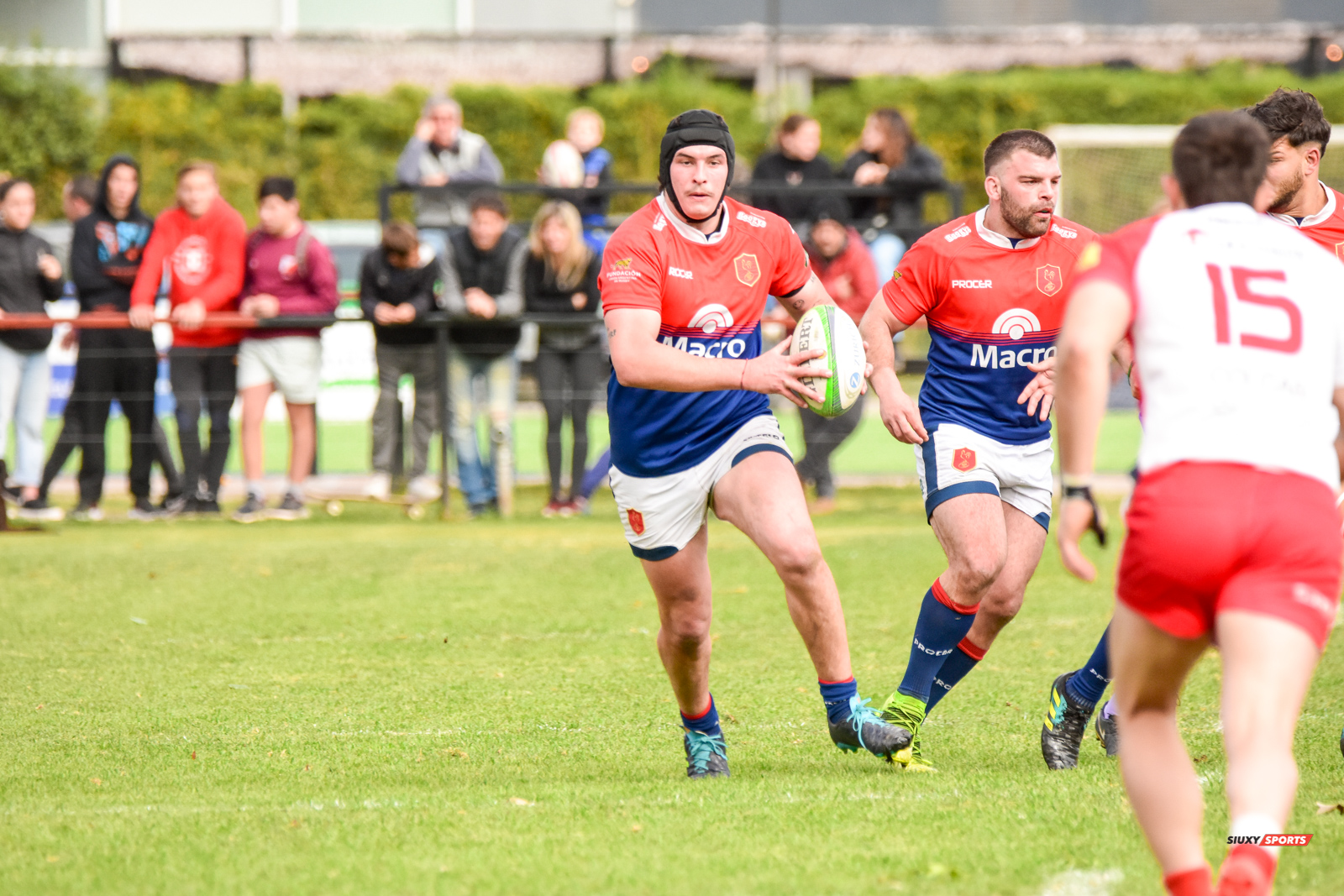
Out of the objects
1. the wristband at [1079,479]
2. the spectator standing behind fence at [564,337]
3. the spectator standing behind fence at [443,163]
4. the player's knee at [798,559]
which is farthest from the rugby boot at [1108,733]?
the spectator standing behind fence at [443,163]

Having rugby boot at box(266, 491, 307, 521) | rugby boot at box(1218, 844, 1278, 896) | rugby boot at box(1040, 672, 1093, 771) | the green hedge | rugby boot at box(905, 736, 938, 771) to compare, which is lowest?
rugby boot at box(266, 491, 307, 521)

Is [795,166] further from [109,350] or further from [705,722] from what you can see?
[705,722]

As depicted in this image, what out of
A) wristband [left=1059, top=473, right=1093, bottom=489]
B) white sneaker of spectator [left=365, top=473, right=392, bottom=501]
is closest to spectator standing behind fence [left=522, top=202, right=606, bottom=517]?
white sneaker of spectator [left=365, top=473, right=392, bottom=501]

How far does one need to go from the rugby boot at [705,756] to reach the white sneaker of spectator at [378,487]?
7.39 m

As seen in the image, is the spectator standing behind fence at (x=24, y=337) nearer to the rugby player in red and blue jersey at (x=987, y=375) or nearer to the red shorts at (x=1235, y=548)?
the rugby player in red and blue jersey at (x=987, y=375)

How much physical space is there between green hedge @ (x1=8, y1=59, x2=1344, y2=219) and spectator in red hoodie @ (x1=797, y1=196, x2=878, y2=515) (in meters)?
15.2

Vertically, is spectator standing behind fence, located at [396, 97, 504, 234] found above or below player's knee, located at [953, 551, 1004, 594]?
above

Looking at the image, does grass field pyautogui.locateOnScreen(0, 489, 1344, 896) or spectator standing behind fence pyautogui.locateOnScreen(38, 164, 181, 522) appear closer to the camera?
grass field pyautogui.locateOnScreen(0, 489, 1344, 896)

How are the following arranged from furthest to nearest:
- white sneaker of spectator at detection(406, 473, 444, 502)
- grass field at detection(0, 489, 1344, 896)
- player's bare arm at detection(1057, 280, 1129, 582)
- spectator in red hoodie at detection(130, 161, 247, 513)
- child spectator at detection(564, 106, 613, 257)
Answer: child spectator at detection(564, 106, 613, 257)
white sneaker of spectator at detection(406, 473, 444, 502)
spectator in red hoodie at detection(130, 161, 247, 513)
grass field at detection(0, 489, 1344, 896)
player's bare arm at detection(1057, 280, 1129, 582)

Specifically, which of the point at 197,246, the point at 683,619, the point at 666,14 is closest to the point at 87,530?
the point at 197,246

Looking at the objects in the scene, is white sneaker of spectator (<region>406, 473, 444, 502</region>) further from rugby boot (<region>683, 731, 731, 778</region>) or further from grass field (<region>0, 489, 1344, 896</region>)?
rugby boot (<region>683, 731, 731, 778</region>)

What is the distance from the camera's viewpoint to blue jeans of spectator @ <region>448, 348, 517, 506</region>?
11703mm

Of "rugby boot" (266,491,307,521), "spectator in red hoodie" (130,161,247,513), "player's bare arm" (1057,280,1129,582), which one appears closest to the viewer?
"player's bare arm" (1057,280,1129,582)

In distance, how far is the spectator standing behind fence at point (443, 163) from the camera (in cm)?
1348
